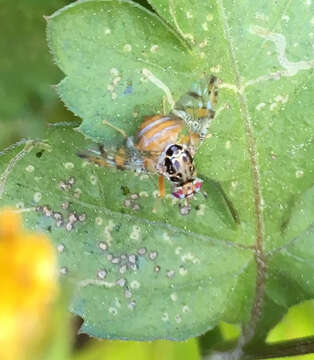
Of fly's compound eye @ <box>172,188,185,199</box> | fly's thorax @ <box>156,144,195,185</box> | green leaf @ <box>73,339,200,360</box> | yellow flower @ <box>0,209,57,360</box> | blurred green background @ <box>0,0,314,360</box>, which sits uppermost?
blurred green background @ <box>0,0,314,360</box>

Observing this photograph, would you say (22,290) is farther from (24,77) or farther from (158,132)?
(24,77)

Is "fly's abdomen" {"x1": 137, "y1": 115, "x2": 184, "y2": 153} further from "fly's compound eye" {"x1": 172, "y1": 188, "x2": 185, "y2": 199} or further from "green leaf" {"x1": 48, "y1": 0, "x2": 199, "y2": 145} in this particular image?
"fly's compound eye" {"x1": 172, "y1": 188, "x2": 185, "y2": 199}

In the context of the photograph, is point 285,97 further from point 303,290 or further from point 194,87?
point 303,290

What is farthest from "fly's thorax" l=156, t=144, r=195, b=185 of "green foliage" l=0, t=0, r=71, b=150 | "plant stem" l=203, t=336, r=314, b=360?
"green foliage" l=0, t=0, r=71, b=150

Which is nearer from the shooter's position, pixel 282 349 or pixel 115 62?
pixel 115 62

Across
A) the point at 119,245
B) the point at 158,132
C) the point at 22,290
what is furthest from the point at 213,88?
the point at 22,290

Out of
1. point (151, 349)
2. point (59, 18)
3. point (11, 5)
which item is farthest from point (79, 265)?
point (11, 5)
